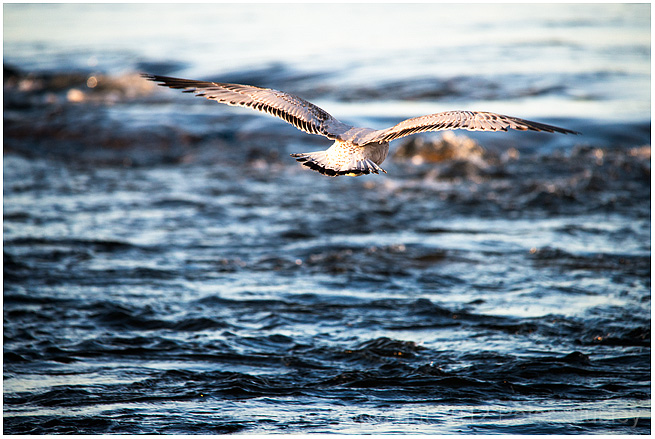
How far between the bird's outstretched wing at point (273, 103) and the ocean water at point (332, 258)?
1546mm

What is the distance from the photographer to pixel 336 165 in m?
4.42

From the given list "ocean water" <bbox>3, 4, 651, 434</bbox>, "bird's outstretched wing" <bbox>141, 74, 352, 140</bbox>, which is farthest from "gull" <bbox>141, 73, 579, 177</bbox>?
"ocean water" <bbox>3, 4, 651, 434</bbox>

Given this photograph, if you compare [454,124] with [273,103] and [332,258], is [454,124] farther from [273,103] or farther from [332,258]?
[332,258]

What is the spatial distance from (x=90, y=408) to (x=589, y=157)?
776cm

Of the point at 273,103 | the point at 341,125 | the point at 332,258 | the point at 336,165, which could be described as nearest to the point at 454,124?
the point at 336,165

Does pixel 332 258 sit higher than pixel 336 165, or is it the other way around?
pixel 336 165

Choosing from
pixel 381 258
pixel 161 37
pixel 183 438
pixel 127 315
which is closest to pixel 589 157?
pixel 381 258

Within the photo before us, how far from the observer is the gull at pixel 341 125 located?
4.29 meters

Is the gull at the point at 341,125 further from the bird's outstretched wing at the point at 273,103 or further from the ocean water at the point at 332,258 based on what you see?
the ocean water at the point at 332,258

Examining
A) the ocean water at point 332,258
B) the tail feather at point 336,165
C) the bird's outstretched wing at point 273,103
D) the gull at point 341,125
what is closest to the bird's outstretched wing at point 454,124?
the gull at point 341,125

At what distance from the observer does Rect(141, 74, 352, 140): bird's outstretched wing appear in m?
4.86

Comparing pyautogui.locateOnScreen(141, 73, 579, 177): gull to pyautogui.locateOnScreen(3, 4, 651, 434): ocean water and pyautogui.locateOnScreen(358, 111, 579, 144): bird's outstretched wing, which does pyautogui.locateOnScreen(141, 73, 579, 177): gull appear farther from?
pyautogui.locateOnScreen(3, 4, 651, 434): ocean water

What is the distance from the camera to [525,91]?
13.3 meters

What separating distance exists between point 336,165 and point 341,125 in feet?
1.89
